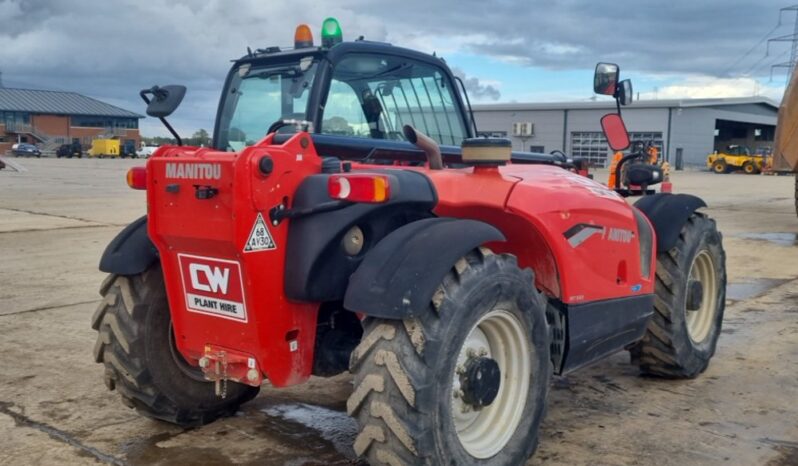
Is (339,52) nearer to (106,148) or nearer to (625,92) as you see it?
(625,92)

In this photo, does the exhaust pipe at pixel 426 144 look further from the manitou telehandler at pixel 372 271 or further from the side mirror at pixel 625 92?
the side mirror at pixel 625 92

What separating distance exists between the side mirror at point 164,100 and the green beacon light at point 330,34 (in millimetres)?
886

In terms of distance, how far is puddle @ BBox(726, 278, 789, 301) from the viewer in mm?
7630

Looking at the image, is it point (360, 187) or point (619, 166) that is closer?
point (360, 187)

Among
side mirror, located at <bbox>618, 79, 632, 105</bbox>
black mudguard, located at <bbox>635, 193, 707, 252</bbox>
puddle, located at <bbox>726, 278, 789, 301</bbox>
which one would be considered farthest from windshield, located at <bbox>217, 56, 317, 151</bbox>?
puddle, located at <bbox>726, 278, 789, 301</bbox>

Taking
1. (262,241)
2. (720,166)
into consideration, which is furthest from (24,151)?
(262,241)

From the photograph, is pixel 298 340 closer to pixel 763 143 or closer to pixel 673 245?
pixel 673 245

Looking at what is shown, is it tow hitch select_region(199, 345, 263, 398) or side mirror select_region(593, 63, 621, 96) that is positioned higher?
side mirror select_region(593, 63, 621, 96)

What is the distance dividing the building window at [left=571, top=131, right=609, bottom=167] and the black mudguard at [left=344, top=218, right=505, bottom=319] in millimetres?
49452

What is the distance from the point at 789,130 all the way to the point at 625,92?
8.90 meters

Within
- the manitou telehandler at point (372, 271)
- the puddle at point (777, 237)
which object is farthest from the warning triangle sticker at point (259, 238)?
the puddle at point (777, 237)

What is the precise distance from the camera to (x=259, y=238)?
Answer: 2.95m

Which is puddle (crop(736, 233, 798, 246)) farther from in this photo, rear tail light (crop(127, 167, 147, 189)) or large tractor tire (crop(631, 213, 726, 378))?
rear tail light (crop(127, 167, 147, 189))

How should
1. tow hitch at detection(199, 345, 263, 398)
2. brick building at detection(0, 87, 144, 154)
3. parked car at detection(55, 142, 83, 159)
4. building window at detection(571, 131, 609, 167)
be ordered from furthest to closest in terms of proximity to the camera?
1. brick building at detection(0, 87, 144, 154)
2. parked car at detection(55, 142, 83, 159)
3. building window at detection(571, 131, 609, 167)
4. tow hitch at detection(199, 345, 263, 398)
